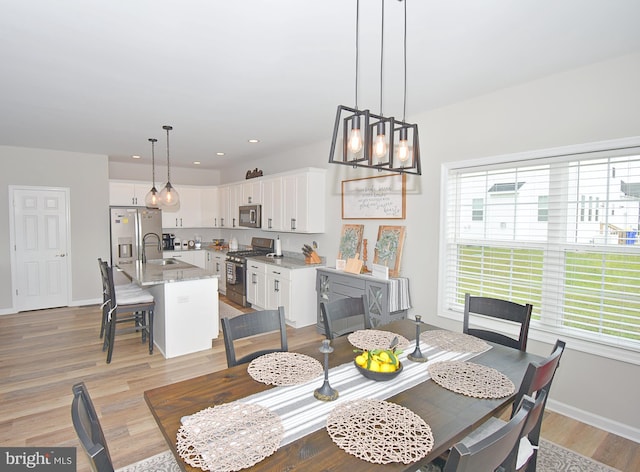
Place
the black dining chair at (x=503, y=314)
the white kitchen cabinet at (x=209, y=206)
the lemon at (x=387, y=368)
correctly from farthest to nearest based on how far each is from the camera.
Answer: the white kitchen cabinet at (x=209, y=206)
the black dining chair at (x=503, y=314)
the lemon at (x=387, y=368)

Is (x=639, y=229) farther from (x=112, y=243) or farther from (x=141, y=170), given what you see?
(x=141, y=170)

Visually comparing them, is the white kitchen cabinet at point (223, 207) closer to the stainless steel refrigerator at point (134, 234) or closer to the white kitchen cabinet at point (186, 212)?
the white kitchen cabinet at point (186, 212)

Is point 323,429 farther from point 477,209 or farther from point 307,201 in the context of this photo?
point 307,201

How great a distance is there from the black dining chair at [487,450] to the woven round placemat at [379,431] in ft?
0.81

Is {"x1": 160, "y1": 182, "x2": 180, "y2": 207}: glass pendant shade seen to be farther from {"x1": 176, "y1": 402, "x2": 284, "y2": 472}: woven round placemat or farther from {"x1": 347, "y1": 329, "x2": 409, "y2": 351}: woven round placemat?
{"x1": 176, "y1": 402, "x2": 284, "y2": 472}: woven round placemat

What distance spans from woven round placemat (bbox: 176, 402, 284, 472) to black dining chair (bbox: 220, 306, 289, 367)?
0.54 metres

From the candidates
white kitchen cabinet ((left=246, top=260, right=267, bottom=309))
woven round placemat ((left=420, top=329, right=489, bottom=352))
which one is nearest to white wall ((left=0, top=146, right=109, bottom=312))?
white kitchen cabinet ((left=246, top=260, right=267, bottom=309))

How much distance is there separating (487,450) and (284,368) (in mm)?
1070

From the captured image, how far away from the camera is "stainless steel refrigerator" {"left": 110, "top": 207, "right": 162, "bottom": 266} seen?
20.4 feet

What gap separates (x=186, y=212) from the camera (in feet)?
24.2

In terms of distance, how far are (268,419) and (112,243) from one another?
6.03m

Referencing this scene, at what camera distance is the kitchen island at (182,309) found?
3768 millimetres

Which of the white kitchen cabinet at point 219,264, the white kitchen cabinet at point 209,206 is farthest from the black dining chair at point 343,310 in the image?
the white kitchen cabinet at point 209,206

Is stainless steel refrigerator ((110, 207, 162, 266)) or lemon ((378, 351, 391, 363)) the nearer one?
lemon ((378, 351, 391, 363))
